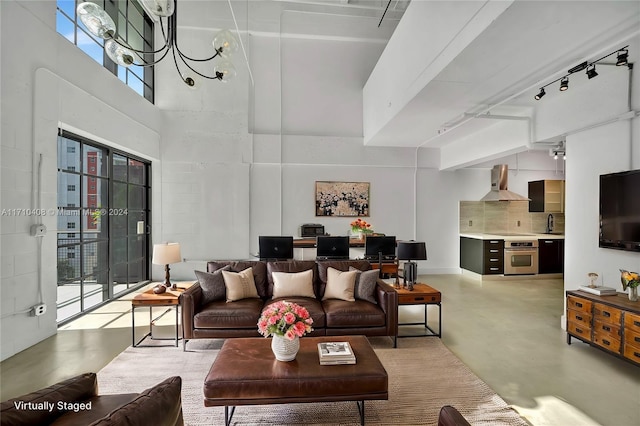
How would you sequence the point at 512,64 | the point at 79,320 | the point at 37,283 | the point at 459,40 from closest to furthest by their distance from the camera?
the point at 459,40
the point at 512,64
the point at 37,283
the point at 79,320

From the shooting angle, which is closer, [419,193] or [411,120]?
[411,120]

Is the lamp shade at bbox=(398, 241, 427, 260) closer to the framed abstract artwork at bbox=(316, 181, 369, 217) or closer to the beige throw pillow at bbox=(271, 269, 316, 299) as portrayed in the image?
the beige throw pillow at bbox=(271, 269, 316, 299)

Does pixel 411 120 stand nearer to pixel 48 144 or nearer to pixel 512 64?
pixel 512 64

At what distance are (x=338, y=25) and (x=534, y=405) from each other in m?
7.55

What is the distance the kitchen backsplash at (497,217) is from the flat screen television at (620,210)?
14.0 feet

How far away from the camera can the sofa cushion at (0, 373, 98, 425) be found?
1.15 meters

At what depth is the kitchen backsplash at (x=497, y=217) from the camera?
7852 millimetres

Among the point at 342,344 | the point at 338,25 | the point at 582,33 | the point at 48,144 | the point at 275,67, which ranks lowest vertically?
the point at 342,344

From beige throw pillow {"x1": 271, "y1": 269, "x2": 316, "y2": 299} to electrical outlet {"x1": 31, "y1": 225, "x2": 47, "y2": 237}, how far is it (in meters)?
2.71

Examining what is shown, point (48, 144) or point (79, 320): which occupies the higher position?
point (48, 144)

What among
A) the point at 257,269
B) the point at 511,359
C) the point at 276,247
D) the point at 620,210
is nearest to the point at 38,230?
the point at 257,269

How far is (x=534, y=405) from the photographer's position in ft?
8.13

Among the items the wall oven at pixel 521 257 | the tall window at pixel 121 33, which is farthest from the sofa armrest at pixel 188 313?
the wall oven at pixel 521 257

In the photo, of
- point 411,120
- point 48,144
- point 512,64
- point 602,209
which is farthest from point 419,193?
point 48,144
